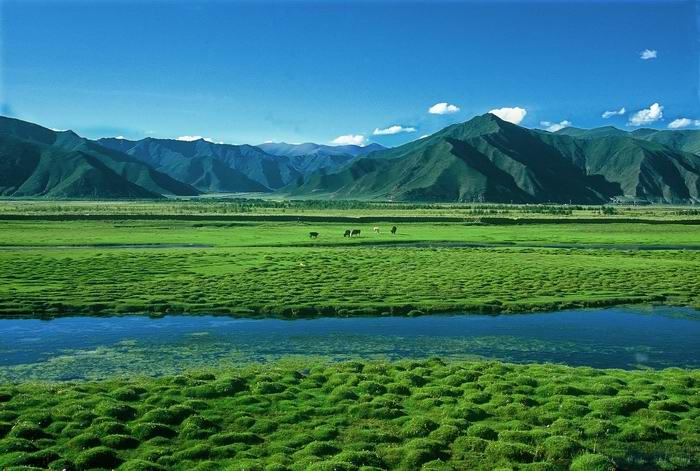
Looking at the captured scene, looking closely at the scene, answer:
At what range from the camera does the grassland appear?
44.7 m

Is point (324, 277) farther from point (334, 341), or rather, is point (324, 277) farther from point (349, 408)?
point (349, 408)

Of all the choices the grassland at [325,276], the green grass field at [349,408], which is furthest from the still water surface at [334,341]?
the grassland at [325,276]

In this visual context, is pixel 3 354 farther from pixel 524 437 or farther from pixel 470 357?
pixel 524 437

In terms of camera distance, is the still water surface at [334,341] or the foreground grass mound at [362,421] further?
the still water surface at [334,341]

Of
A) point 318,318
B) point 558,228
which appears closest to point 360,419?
point 318,318

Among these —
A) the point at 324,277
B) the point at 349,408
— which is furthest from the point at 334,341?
the point at 324,277

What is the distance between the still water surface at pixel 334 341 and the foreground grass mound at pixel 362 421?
3710 mm

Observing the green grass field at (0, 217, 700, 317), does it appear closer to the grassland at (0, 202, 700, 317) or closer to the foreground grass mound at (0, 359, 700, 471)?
the grassland at (0, 202, 700, 317)

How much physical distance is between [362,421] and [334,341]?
13.4m

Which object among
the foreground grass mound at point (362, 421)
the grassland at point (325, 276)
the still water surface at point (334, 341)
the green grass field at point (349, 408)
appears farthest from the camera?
the grassland at point (325, 276)

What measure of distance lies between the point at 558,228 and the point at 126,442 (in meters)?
135

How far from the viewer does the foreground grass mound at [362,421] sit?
59.9 ft

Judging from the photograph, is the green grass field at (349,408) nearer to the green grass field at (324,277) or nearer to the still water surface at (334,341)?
the green grass field at (324,277)

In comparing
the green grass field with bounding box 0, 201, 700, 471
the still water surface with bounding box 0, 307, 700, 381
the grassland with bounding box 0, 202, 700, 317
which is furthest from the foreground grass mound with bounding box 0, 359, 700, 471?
the grassland with bounding box 0, 202, 700, 317
